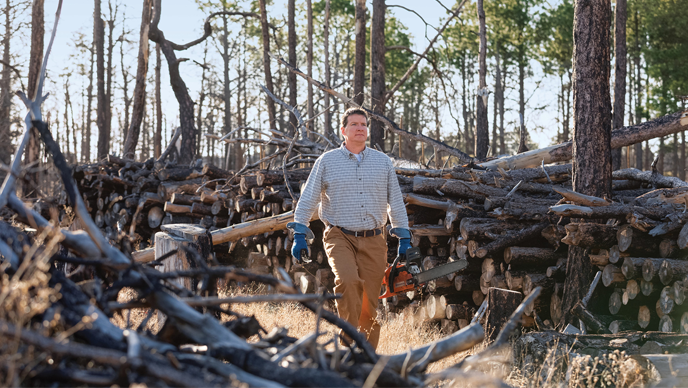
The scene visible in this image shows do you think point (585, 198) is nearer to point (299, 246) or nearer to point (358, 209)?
point (358, 209)

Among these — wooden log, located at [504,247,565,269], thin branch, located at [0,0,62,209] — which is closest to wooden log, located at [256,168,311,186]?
wooden log, located at [504,247,565,269]

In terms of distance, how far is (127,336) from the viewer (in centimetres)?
198

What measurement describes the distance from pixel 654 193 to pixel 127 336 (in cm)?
680

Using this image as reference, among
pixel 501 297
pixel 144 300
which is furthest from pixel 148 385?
pixel 501 297

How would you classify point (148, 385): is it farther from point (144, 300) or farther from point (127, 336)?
point (144, 300)

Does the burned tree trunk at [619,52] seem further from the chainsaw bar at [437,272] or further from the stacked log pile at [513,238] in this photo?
the chainsaw bar at [437,272]

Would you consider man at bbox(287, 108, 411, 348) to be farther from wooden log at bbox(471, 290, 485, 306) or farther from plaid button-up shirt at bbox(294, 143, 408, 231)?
wooden log at bbox(471, 290, 485, 306)

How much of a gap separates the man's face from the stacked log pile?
1.28 meters

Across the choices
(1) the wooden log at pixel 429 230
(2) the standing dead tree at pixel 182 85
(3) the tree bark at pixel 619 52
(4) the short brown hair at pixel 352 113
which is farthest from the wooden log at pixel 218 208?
(3) the tree bark at pixel 619 52

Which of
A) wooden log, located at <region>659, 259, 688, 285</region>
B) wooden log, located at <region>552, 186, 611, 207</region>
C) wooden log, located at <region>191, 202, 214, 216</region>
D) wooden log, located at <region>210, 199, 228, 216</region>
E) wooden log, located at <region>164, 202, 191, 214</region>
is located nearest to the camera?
wooden log, located at <region>659, 259, 688, 285</region>

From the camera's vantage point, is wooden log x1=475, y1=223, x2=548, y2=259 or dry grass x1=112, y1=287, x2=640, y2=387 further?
wooden log x1=475, y1=223, x2=548, y2=259

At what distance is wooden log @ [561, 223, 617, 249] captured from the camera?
218 inches

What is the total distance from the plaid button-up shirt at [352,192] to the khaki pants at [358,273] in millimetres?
135

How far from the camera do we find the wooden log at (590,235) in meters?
5.53
